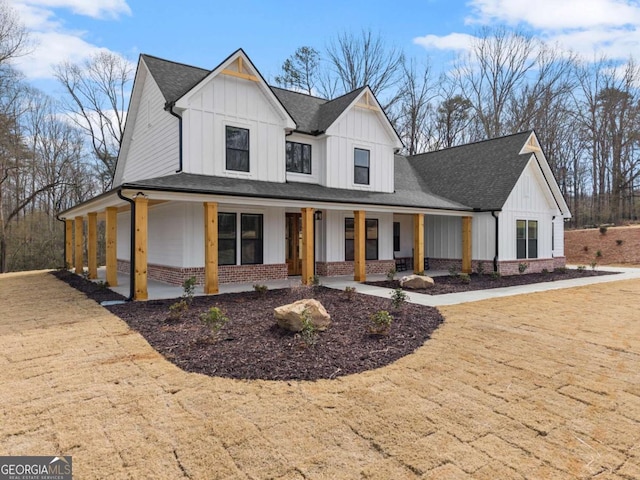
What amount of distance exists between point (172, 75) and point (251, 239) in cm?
651

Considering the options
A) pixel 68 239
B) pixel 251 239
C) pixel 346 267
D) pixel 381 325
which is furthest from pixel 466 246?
pixel 68 239

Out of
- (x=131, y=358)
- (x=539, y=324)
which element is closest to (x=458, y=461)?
(x=131, y=358)

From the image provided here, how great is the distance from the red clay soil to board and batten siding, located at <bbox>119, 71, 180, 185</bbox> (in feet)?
78.4

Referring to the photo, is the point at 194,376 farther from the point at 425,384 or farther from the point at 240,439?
the point at 425,384

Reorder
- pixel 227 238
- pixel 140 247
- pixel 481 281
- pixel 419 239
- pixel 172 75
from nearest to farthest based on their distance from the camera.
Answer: pixel 140 247, pixel 227 238, pixel 172 75, pixel 481 281, pixel 419 239

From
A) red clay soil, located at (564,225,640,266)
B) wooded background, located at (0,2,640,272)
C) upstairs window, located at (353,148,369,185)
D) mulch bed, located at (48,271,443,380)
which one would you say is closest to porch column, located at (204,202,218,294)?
mulch bed, located at (48,271,443,380)

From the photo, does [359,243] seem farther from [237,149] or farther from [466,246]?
[466,246]

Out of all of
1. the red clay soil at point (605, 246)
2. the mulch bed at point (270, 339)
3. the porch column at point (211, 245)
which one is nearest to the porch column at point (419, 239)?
the mulch bed at point (270, 339)

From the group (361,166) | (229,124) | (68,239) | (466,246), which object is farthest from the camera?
(68,239)

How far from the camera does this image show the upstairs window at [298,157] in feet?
47.7

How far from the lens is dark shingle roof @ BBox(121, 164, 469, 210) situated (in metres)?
10.0

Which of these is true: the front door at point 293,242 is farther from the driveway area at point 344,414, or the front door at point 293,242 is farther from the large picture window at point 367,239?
the driveway area at point 344,414

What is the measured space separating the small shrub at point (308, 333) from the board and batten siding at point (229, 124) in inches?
301

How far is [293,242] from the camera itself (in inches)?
575
